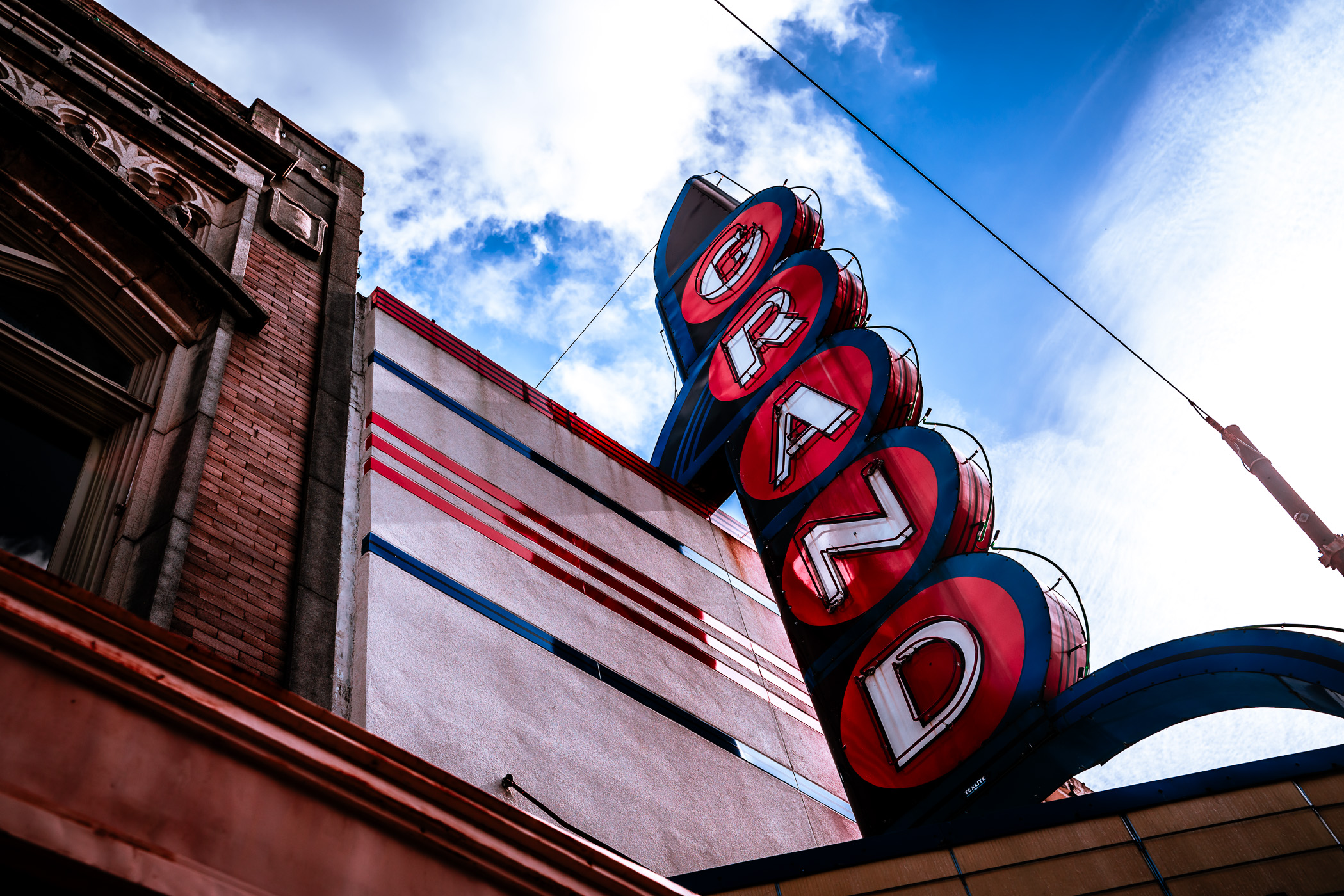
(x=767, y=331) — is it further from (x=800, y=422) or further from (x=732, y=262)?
(x=732, y=262)

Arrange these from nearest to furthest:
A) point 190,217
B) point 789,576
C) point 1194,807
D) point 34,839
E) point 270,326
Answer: point 34,839
point 1194,807
point 270,326
point 190,217
point 789,576

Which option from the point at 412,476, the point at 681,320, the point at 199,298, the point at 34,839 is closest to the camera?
the point at 34,839

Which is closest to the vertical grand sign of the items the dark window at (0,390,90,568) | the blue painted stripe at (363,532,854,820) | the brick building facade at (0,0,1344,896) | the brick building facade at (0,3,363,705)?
the blue painted stripe at (363,532,854,820)

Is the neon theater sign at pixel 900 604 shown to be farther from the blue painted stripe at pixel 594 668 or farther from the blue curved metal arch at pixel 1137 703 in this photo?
the blue painted stripe at pixel 594 668

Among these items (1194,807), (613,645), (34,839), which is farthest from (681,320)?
(34,839)

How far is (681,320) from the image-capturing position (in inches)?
606

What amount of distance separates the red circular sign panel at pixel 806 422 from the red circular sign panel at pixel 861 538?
1.87 feet

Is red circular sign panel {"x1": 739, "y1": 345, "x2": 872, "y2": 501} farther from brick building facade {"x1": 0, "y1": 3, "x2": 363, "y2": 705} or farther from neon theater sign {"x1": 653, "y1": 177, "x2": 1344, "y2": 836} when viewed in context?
brick building facade {"x1": 0, "y1": 3, "x2": 363, "y2": 705}

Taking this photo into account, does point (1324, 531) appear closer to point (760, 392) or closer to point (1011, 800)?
point (1011, 800)

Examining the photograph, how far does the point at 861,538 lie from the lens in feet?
31.6

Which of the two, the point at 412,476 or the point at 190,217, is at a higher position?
the point at 190,217

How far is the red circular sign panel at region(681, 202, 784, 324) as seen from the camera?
14242 mm

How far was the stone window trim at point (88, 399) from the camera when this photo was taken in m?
5.36

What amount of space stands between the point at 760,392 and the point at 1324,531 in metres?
6.64
